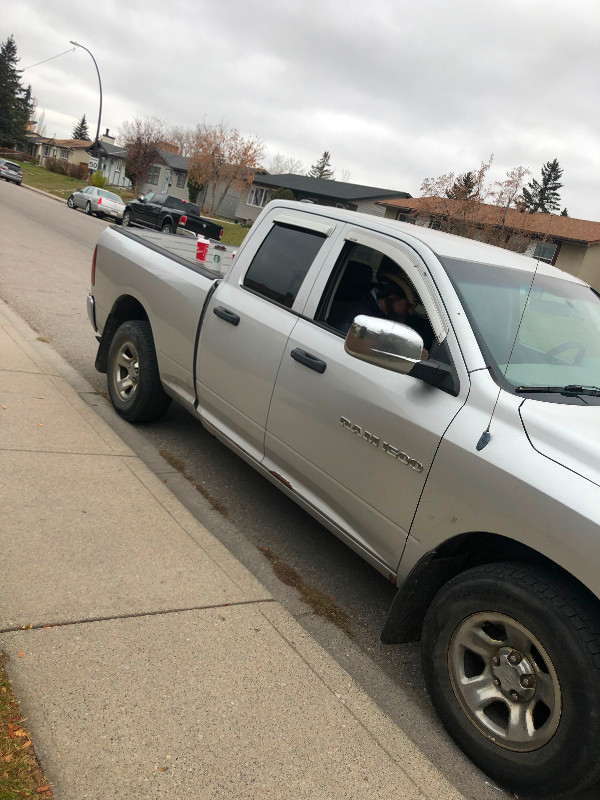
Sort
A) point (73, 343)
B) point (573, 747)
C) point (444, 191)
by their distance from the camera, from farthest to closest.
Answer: point (444, 191)
point (73, 343)
point (573, 747)

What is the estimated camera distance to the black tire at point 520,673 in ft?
7.64

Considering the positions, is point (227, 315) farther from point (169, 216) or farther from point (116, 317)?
point (169, 216)

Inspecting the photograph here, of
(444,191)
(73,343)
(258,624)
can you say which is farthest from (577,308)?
(444,191)

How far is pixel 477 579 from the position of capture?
8.84ft

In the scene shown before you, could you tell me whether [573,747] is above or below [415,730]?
above

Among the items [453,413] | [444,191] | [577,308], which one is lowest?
[453,413]

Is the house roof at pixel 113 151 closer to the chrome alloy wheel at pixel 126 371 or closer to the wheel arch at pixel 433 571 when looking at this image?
the chrome alloy wheel at pixel 126 371

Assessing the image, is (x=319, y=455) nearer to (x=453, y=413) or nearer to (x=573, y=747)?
(x=453, y=413)

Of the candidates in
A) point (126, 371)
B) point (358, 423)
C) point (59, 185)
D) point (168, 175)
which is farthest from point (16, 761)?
point (168, 175)

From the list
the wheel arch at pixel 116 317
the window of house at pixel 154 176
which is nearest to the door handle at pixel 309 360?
the wheel arch at pixel 116 317

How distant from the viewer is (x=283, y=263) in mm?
4180

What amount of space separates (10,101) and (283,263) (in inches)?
3796

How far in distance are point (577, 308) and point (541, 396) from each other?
1079mm

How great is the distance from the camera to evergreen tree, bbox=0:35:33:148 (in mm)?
85688
